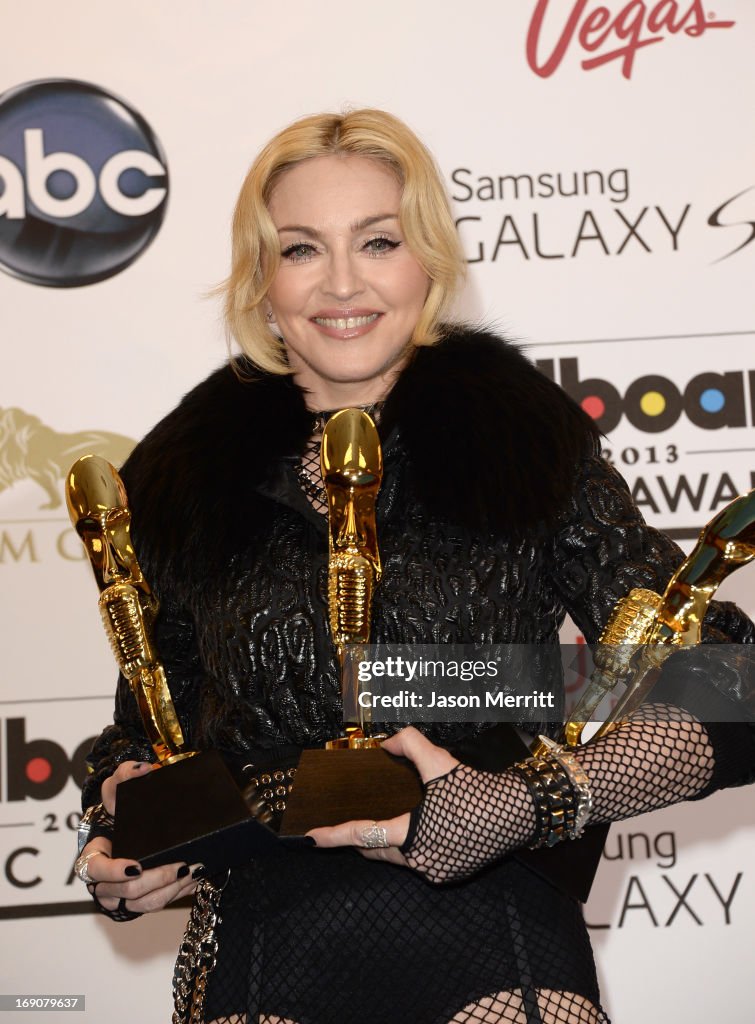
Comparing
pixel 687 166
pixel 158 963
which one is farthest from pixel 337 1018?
pixel 687 166

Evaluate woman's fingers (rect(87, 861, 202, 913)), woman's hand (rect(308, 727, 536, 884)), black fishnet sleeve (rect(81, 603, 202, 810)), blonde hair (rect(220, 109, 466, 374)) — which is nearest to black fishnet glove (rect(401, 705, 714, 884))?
woman's hand (rect(308, 727, 536, 884))

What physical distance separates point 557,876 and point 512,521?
1.23ft

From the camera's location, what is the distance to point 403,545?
1.46 metres

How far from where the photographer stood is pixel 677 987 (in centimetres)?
222

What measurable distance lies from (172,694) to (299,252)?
0.55 metres

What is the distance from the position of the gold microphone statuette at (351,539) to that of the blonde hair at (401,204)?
1.11ft

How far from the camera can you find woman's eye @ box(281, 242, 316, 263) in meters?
1.59

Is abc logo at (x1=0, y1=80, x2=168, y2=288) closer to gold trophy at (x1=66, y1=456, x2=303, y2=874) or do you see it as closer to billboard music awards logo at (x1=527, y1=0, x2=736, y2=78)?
billboard music awards logo at (x1=527, y1=0, x2=736, y2=78)

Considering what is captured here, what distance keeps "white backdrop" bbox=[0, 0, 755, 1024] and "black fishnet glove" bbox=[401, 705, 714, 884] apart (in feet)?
3.30

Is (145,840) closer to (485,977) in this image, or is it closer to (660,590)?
(485,977)

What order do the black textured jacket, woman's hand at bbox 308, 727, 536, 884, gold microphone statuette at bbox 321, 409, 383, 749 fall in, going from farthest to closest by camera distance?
the black textured jacket, gold microphone statuette at bbox 321, 409, 383, 749, woman's hand at bbox 308, 727, 536, 884

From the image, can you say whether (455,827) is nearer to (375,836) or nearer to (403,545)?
(375,836)

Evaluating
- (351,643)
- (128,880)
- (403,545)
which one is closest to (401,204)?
(403,545)

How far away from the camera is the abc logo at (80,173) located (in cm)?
233
